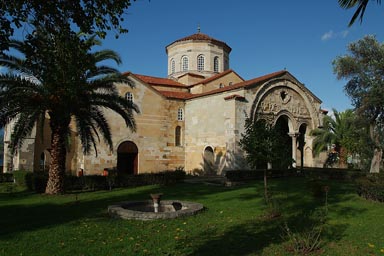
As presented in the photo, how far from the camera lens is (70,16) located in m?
6.63

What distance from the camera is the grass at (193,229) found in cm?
670

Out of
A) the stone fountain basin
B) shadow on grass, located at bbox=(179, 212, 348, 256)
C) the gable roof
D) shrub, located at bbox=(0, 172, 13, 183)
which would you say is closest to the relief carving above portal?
the gable roof

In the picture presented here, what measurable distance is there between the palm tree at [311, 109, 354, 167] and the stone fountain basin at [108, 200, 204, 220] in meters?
19.8

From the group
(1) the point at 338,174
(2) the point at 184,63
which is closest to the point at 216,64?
(2) the point at 184,63

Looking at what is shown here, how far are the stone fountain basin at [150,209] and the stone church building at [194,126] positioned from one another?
468 inches

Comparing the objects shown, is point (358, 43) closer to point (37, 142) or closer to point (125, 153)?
point (125, 153)

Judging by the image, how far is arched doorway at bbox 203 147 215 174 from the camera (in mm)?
26188

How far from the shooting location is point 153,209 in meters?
11.6

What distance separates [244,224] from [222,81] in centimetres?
2299

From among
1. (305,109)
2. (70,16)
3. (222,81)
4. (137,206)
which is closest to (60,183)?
(137,206)

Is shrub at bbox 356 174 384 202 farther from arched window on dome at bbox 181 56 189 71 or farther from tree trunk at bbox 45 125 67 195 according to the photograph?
arched window on dome at bbox 181 56 189 71

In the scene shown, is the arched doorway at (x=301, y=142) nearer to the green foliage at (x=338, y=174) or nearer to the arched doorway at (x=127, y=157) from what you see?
the green foliage at (x=338, y=174)

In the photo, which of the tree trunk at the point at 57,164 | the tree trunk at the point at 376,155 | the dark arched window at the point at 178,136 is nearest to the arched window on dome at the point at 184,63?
the dark arched window at the point at 178,136

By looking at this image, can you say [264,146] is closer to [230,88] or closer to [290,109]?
[230,88]
